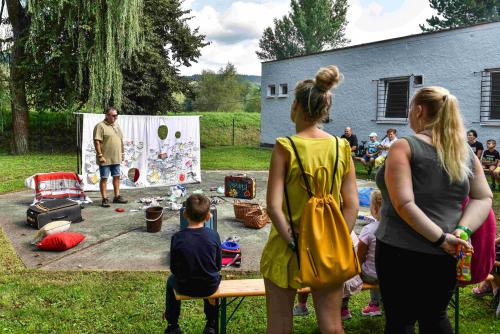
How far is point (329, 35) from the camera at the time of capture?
50.6 meters

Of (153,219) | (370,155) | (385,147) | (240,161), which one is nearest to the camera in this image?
(153,219)

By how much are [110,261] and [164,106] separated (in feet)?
55.7

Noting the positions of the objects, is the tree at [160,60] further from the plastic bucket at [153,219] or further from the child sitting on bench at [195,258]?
the child sitting on bench at [195,258]

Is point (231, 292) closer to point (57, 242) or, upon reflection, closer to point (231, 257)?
point (231, 257)

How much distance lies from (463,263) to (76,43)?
55.4 ft

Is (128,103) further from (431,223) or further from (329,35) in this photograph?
(329,35)

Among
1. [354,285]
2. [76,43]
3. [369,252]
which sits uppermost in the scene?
[76,43]

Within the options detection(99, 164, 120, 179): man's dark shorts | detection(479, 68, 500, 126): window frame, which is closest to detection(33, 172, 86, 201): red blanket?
detection(99, 164, 120, 179): man's dark shorts

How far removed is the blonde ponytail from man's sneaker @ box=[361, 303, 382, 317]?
1.94 metres

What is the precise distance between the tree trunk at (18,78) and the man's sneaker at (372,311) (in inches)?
681

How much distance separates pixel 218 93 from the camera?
45562 millimetres

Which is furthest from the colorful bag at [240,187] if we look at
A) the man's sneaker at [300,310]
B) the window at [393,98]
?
the window at [393,98]

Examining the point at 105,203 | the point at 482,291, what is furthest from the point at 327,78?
the point at 105,203

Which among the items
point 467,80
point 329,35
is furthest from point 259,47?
point 467,80
